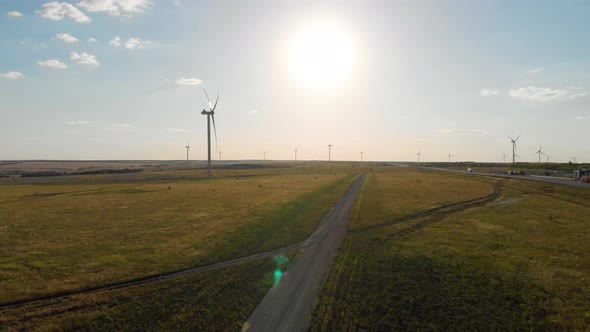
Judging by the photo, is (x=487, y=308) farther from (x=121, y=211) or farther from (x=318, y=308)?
(x=121, y=211)

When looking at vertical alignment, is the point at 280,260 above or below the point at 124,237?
below

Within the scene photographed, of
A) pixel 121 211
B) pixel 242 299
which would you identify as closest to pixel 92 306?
pixel 242 299

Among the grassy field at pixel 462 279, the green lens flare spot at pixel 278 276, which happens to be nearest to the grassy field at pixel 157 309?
the green lens flare spot at pixel 278 276

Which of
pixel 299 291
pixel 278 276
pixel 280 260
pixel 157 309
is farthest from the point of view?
pixel 280 260

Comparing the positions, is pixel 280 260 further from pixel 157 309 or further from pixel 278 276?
pixel 157 309

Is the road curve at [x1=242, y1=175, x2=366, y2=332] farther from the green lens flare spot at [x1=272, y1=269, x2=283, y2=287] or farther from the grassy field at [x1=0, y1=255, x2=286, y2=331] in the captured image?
the grassy field at [x1=0, y1=255, x2=286, y2=331]

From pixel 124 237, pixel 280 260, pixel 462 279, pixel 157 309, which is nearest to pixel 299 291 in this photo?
pixel 280 260
